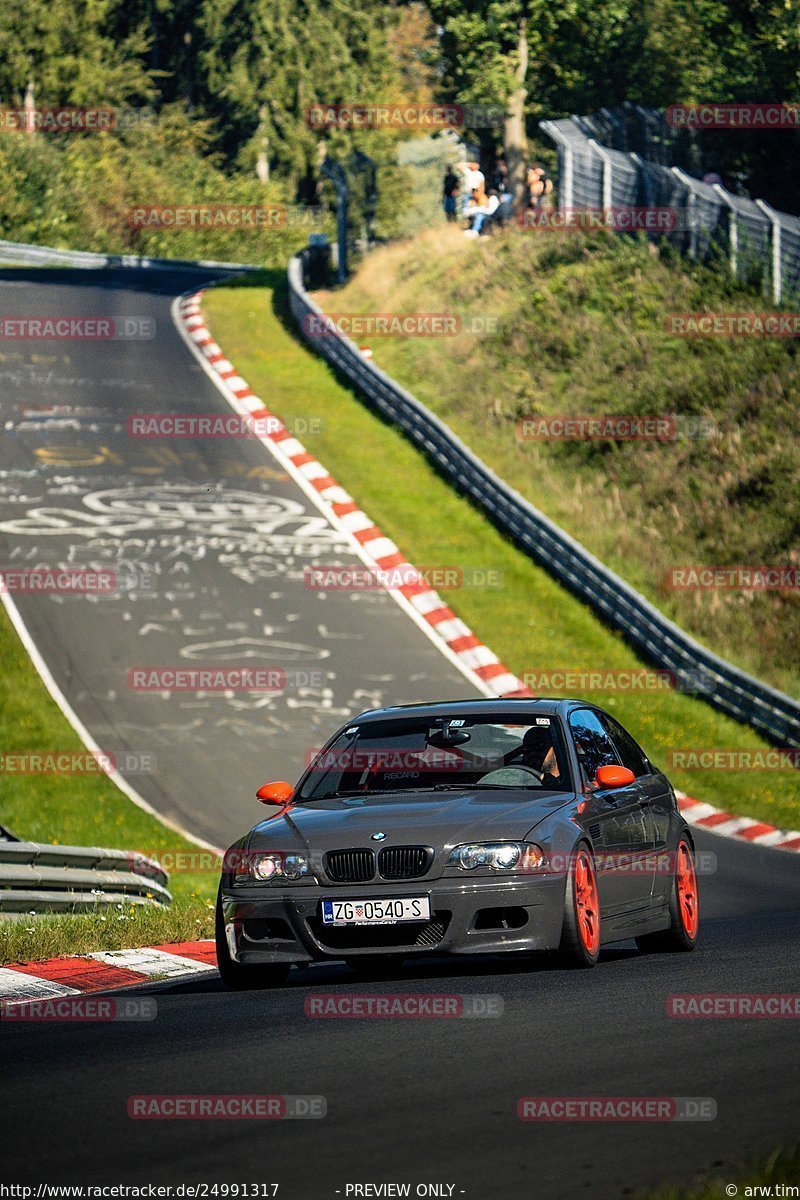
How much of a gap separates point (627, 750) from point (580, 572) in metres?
14.0

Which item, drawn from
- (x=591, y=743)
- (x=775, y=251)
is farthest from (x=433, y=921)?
(x=775, y=251)

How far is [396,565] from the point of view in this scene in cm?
2506

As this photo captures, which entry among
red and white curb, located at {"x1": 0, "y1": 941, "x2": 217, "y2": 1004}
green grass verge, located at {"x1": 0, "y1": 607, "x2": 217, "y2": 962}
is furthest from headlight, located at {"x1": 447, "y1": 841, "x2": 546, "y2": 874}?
green grass verge, located at {"x1": 0, "y1": 607, "x2": 217, "y2": 962}

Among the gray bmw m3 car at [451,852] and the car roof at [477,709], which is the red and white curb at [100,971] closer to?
the gray bmw m3 car at [451,852]

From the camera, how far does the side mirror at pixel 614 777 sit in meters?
9.12

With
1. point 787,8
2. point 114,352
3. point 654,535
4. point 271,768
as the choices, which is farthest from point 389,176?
point 271,768

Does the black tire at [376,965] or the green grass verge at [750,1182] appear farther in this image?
the black tire at [376,965]

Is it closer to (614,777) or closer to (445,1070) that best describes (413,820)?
(614,777)

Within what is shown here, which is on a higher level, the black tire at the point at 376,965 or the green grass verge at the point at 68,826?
Answer: the black tire at the point at 376,965

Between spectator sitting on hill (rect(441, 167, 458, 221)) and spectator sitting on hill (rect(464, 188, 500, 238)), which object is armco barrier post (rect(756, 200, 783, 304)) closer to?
Result: spectator sitting on hill (rect(464, 188, 500, 238))

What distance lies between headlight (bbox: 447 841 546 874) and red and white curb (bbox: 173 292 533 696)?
1239 cm

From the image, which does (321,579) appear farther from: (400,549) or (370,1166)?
(370,1166)

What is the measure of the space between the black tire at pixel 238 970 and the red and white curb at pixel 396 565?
945 cm

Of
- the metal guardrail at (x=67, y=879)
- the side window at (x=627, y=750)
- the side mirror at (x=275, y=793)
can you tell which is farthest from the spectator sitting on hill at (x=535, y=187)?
the side mirror at (x=275, y=793)
